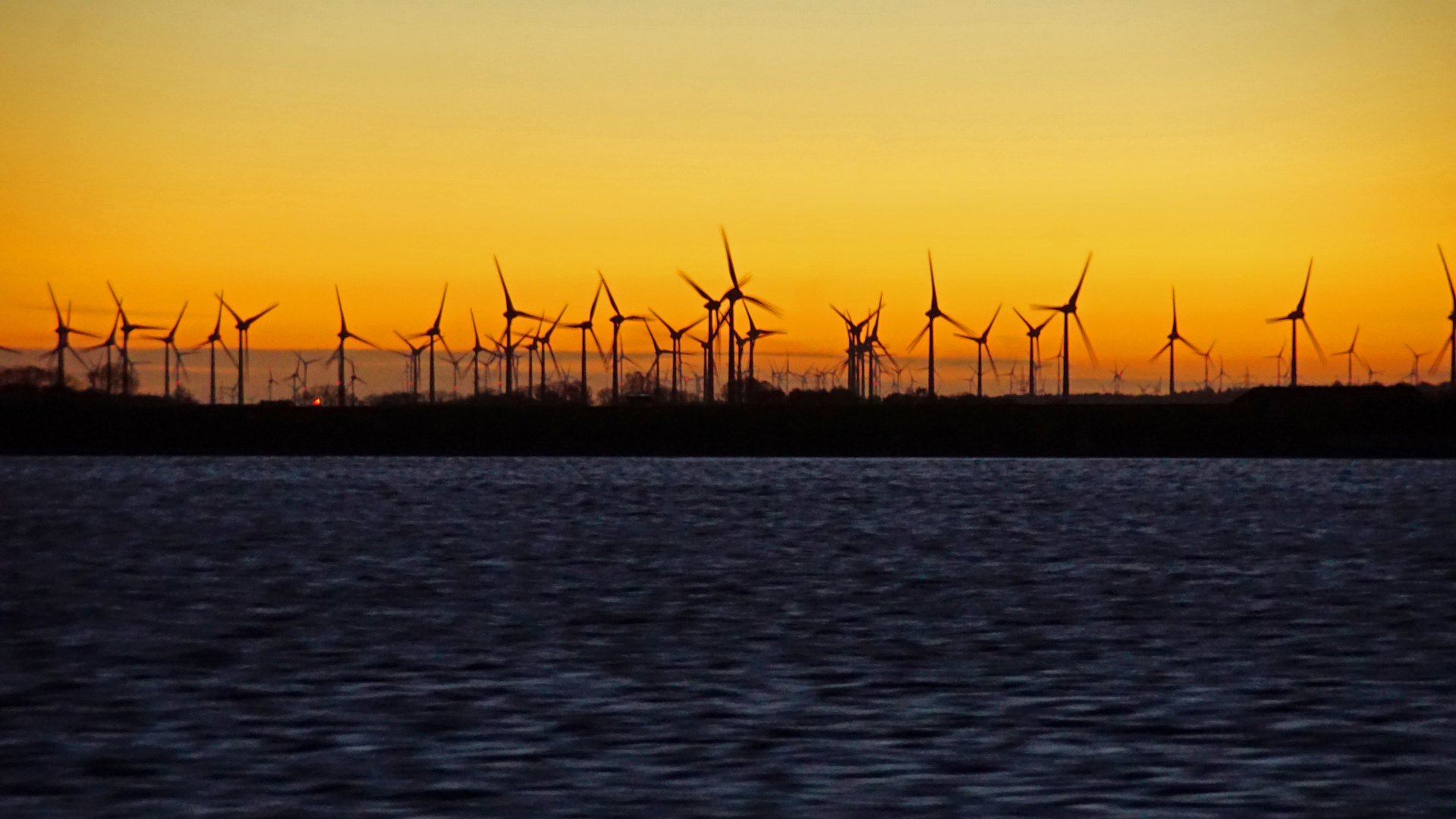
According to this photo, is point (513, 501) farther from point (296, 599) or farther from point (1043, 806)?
point (1043, 806)

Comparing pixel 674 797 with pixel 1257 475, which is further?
pixel 1257 475

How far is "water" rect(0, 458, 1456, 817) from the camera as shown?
20.2 metres

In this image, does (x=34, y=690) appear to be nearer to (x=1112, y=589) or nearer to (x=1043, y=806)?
(x=1043, y=806)

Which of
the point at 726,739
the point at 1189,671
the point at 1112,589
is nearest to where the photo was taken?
the point at 726,739

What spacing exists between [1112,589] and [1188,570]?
8555mm

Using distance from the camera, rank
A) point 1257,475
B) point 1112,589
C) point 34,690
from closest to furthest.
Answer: point 34,690 < point 1112,589 < point 1257,475

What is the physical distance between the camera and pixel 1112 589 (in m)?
47.7

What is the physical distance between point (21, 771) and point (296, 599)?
899 inches

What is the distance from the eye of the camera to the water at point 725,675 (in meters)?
20.2

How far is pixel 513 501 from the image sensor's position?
107 m

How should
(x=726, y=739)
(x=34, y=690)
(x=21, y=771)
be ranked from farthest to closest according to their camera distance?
1. (x=34, y=690)
2. (x=726, y=739)
3. (x=21, y=771)

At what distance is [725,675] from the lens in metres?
29.4

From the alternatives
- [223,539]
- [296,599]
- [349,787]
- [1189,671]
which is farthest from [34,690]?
[223,539]

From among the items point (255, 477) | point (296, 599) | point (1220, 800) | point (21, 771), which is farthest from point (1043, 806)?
point (255, 477)
